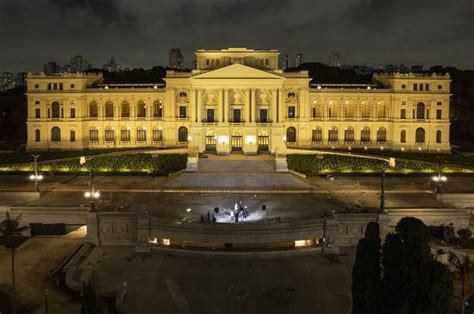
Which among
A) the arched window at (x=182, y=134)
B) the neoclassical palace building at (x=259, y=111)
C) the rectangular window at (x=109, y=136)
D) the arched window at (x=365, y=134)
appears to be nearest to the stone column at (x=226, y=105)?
the neoclassical palace building at (x=259, y=111)

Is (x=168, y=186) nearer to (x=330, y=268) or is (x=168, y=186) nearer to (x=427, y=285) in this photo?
(x=330, y=268)

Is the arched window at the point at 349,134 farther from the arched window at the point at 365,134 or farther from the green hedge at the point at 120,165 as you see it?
the green hedge at the point at 120,165

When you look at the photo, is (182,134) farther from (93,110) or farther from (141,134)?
(93,110)

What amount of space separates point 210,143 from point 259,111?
9933mm

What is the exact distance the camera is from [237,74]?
2992 inches

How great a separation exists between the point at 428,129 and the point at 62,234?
6534 cm

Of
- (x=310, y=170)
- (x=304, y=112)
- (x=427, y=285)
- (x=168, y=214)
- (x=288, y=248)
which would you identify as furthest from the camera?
(x=304, y=112)

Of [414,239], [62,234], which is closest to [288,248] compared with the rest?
[414,239]

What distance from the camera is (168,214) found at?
4019 cm

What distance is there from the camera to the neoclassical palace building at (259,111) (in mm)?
83000

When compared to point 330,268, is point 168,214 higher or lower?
higher

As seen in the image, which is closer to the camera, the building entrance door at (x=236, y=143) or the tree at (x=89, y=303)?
the tree at (x=89, y=303)

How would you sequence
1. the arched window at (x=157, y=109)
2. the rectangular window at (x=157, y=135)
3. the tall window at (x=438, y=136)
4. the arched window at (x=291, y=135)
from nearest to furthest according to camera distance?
the tall window at (x=438, y=136), the arched window at (x=291, y=135), the rectangular window at (x=157, y=135), the arched window at (x=157, y=109)

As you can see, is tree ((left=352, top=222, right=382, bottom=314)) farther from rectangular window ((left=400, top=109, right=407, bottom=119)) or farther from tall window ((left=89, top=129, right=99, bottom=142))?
tall window ((left=89, top=129, right=99, bottom=142))
